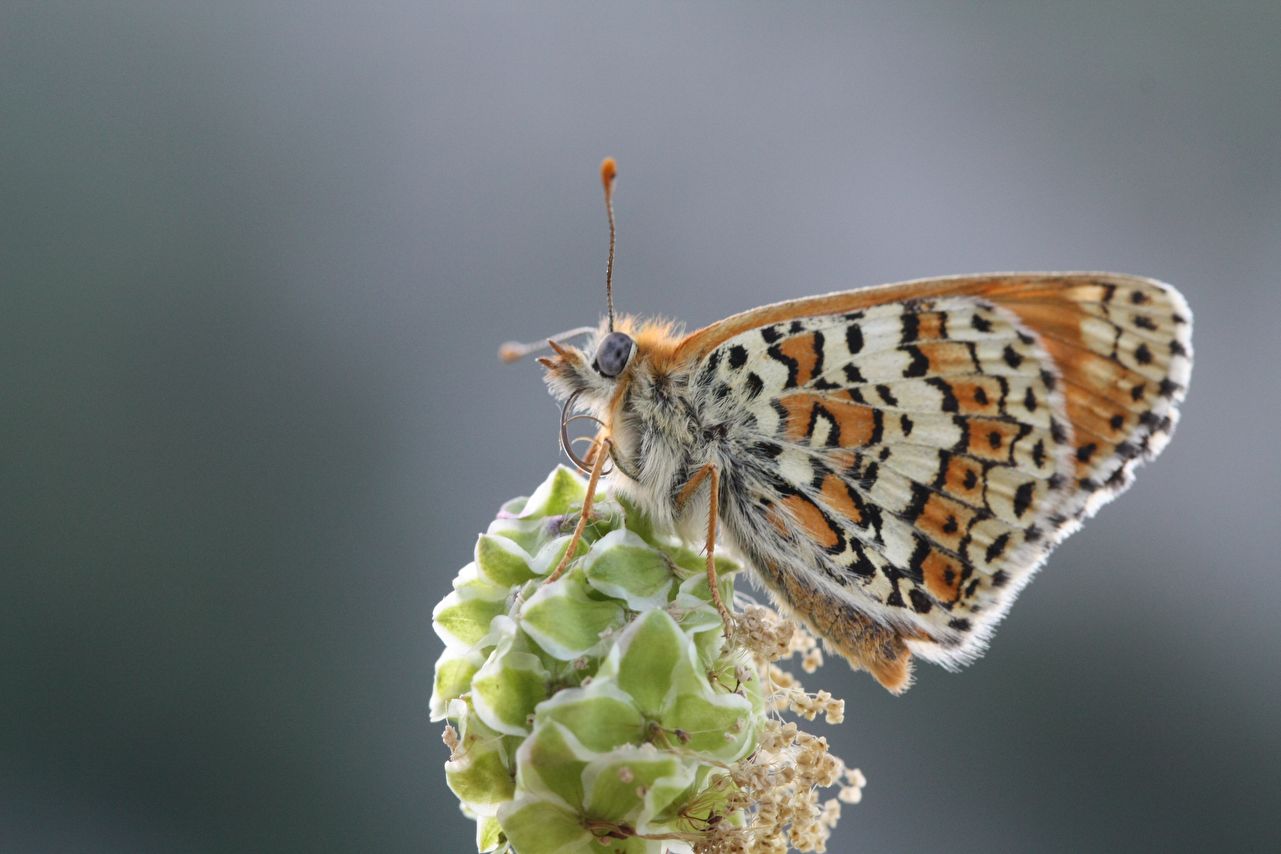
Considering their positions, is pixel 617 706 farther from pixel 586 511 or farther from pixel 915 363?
pixel 915 363

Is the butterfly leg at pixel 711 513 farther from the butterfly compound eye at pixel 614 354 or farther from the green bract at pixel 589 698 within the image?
the butterfly compound eye at pixel 614 354

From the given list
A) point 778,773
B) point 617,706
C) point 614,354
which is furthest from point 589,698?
point 614,354

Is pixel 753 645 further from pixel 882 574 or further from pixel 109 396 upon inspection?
pixel 109 396

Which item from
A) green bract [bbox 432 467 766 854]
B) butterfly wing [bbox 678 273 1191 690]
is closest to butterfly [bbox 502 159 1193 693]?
butterfly wing [bbox 678 273 1191 690]

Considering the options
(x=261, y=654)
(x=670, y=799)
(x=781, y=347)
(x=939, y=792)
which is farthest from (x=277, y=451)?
(x=670, y=799)

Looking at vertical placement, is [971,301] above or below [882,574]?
above

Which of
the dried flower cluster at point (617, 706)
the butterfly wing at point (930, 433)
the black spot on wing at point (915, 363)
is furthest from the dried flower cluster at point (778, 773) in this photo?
the black spot on wing at point (915, 363)
